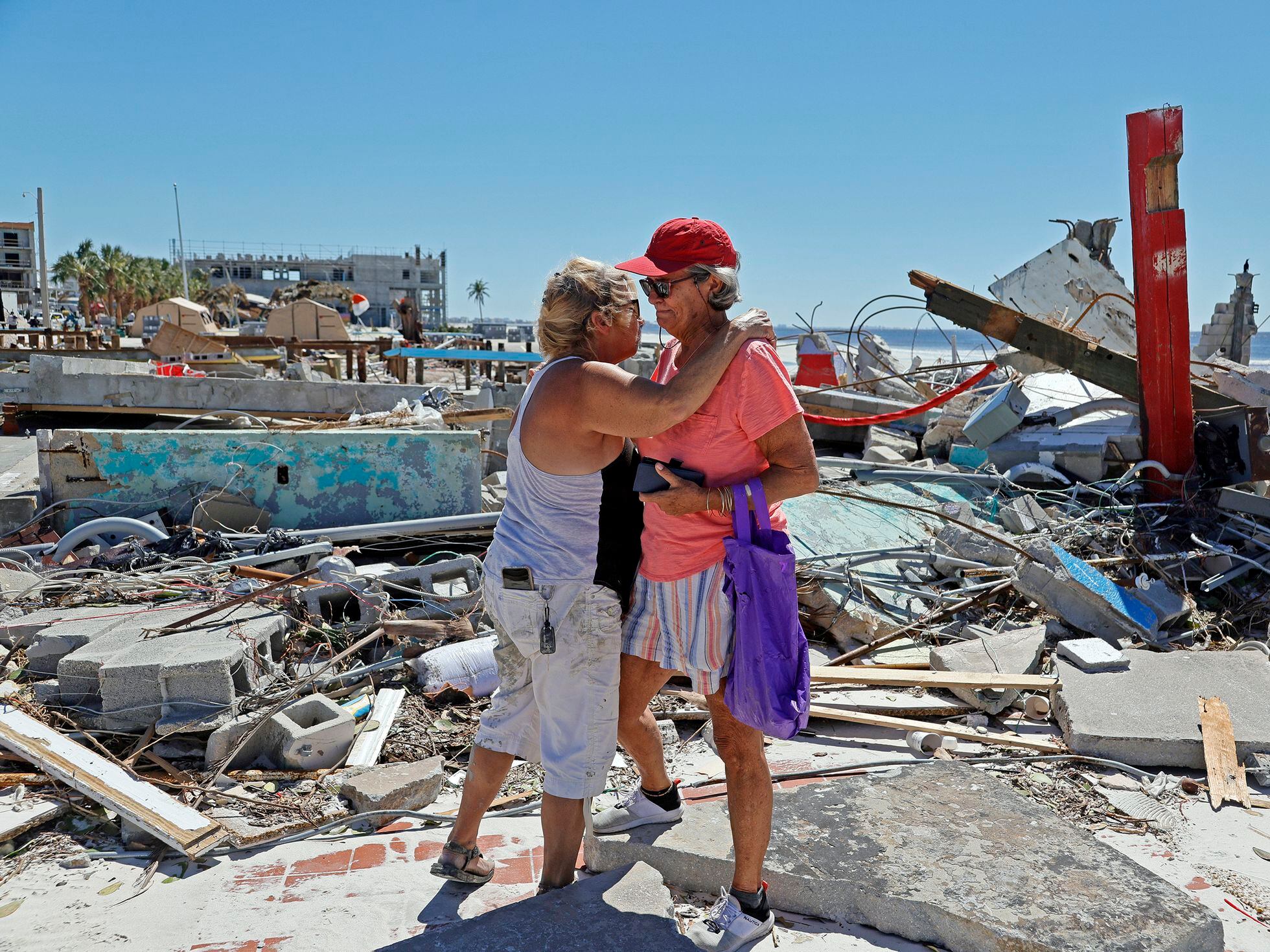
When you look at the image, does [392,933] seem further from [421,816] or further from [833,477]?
[833,477]

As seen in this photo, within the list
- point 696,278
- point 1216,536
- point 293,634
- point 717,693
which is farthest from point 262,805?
point 1216,536

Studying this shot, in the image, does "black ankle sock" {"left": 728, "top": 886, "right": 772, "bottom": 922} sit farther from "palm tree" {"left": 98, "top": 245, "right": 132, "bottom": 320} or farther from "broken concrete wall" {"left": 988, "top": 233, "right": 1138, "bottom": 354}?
"palm tree" {"left": 98, "top": 245, "right": 132, "bottom": 320}

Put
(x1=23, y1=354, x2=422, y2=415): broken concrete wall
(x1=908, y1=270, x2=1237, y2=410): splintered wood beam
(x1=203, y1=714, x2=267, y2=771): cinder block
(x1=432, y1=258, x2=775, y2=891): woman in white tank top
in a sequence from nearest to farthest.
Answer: (x1=432, y1=258, x2=775, y2=891): woman in white tank top, (x1=203, y1=714, x2=267, y2=771): cinder block, (x1=908, y1=270, x2=1237, y2=410): splintered wood beam, (x1=23, y1=354, x2=422, y2=415): broken concrete wall

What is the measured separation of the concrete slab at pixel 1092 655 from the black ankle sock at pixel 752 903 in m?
2.63

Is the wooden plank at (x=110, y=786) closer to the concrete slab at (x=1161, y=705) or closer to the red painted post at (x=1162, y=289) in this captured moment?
the concrete slab at (x=1161, y=705)

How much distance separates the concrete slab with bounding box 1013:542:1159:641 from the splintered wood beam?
2.65 metres

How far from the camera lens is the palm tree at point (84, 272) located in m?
63.2

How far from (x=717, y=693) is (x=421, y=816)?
1.36 m

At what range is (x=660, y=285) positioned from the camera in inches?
99.7

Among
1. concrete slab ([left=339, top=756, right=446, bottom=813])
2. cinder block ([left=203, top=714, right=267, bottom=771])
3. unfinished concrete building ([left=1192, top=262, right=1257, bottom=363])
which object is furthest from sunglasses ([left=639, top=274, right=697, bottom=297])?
unfinished concrete building ([left=1192, top=262, right=1257, bottom=363])

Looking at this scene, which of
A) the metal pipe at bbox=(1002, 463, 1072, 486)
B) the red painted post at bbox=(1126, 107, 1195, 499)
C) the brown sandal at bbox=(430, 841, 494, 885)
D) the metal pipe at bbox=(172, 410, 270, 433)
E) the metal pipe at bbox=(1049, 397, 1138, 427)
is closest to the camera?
the brown sandal at bbox=(430, 841, 494, 885)

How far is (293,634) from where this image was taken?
4.70 meters

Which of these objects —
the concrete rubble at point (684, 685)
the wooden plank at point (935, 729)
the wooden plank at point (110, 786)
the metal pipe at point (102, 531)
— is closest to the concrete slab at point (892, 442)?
the concrete rubble at point (684, 685)

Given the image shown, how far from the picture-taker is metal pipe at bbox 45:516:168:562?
5770 millimetres
